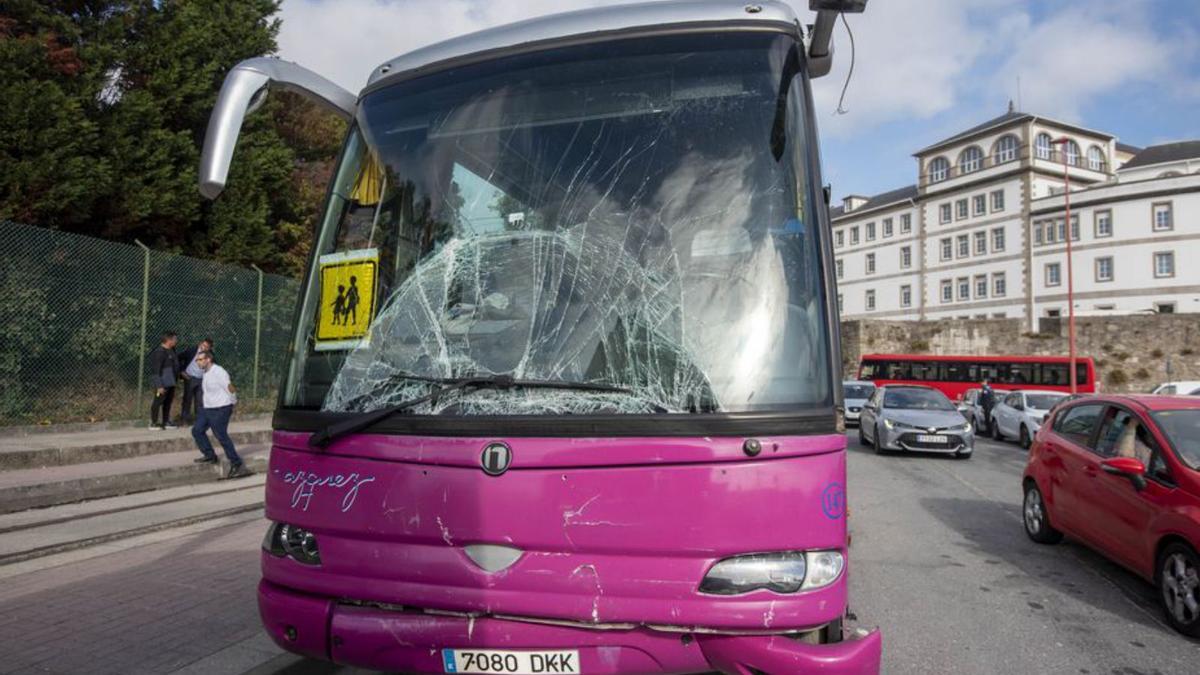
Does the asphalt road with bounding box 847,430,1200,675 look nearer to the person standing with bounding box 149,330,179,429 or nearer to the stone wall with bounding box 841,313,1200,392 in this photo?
the person standing with bounding box 149,330,179,429

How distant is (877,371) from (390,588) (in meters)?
41.0

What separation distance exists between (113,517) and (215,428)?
2.44 metres

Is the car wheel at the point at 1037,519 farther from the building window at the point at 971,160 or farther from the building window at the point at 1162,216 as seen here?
the building window at the point at 971,160

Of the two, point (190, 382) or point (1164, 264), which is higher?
point (1164, 264)

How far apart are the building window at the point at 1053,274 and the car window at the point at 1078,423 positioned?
198 ft

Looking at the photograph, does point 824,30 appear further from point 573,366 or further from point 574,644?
point 574,644

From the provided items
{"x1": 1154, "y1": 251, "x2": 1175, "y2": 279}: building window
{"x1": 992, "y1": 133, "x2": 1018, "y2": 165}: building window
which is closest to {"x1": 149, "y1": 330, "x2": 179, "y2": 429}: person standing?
{"x1": 1154, "y1": 251, "x2": 1175, "y2": 279}: building window

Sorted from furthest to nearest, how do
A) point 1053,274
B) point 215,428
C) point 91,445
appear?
1. point 1053,274
2. point 91,445
3. point 215,428

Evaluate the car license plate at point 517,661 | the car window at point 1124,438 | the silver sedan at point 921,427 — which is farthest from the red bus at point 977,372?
the car license plate at point 517,661

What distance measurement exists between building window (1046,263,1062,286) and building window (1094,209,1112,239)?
11.4 feet

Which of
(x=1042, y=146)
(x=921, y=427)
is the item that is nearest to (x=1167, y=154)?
(x=1042, y=146)

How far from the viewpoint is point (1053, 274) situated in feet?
198

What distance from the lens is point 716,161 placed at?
316 cm

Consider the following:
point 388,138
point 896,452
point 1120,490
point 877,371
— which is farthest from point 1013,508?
point 877,371
